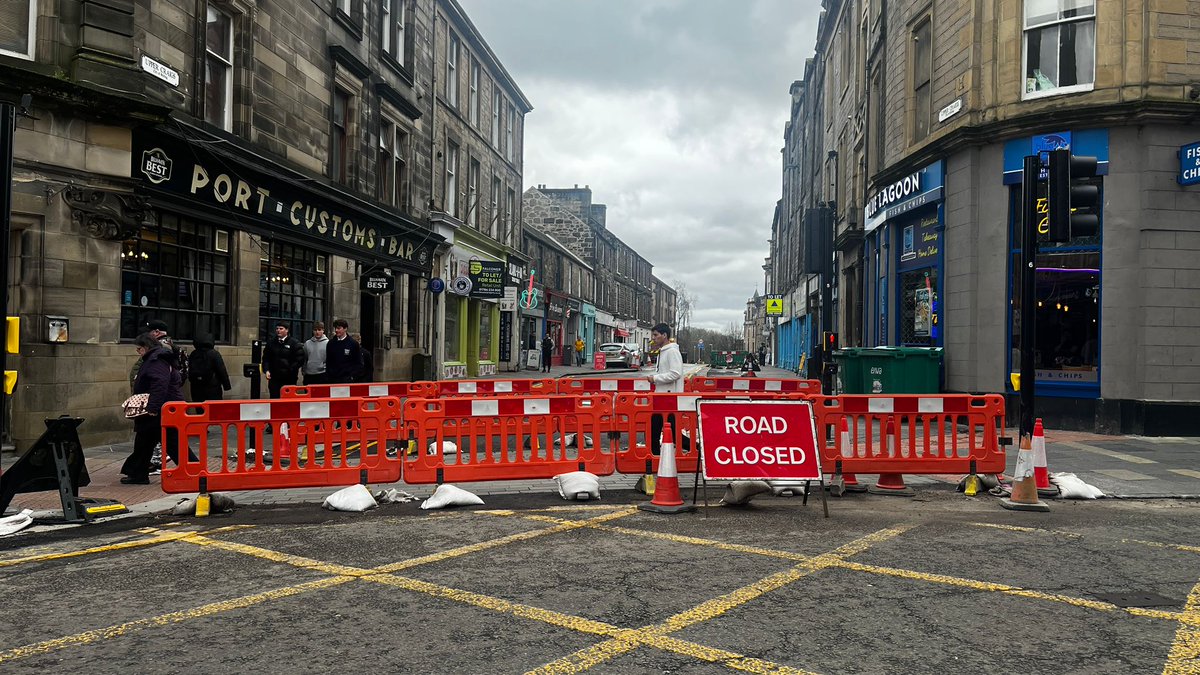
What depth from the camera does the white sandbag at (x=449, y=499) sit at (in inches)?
274

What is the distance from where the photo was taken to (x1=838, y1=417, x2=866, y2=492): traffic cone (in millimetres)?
7797

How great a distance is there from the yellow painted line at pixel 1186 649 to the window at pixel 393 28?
20913 mm

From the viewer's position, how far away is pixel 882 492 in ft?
25.7

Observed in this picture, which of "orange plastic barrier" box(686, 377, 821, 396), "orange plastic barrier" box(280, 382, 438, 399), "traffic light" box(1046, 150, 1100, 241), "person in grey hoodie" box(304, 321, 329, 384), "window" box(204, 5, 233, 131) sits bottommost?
"orange plastic barrier" box(280, 382, 438, 399)

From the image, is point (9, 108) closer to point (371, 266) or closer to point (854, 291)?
point (371, 266)

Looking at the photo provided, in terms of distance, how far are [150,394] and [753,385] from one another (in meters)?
8.12

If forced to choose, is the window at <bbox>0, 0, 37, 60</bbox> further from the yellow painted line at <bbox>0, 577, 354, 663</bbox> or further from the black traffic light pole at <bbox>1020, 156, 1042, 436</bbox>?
the black traffic light pole at <bbox>1020, 156, 1042, 436</bbox>

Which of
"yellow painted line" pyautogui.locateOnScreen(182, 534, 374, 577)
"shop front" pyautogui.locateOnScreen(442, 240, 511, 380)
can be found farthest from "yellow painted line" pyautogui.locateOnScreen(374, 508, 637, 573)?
"shop front" pyautogui.locateOnScreen(442, 240, 511, 380)

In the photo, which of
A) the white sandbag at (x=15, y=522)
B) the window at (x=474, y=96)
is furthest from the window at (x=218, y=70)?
the window at (x=474, y=96)

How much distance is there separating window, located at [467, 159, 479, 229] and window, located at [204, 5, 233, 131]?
1496 cm

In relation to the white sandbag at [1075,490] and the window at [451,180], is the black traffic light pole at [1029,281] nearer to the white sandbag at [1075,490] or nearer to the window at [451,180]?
the white sandbag at [1075,490]

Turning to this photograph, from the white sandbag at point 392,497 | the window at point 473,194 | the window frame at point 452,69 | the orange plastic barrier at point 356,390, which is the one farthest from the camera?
the window at point 473,194

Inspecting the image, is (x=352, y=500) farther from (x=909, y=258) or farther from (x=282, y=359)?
(x=909, y=258)

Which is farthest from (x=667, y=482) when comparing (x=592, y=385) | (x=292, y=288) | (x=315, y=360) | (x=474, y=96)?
(x=474, y=96)
